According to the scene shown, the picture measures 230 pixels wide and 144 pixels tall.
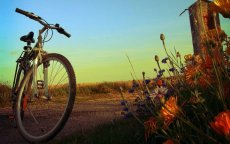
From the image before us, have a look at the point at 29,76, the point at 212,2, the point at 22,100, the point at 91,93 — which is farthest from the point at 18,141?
the point at 91,93

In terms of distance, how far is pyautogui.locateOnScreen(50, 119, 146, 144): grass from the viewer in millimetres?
3719

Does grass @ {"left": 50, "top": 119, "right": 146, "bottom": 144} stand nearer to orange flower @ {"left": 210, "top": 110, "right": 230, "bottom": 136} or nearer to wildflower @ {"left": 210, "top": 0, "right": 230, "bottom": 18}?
wildflower @ {"left": 210, "top": 0, "right": 230, "bottom": 18}

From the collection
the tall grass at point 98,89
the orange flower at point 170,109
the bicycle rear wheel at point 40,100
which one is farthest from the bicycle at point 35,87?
the tall grass at point 98,89

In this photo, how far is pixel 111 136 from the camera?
159 inches

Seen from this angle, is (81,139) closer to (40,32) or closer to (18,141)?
(18,141)

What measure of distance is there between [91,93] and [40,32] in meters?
9.07

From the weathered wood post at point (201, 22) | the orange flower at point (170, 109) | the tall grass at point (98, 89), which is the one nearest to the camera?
the orange flower at point (170, 109)

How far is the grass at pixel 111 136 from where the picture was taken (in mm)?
3719

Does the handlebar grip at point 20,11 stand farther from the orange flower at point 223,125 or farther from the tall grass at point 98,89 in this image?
the tall grass at point 98,89

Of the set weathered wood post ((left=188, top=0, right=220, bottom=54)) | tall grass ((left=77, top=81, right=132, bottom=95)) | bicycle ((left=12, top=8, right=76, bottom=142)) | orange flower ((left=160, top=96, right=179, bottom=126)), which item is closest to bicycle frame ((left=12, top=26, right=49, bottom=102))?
bicycle ((left=12, top=8, right=76, bottom=142))

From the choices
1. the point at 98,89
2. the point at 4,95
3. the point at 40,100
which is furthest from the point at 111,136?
the point at 98,89

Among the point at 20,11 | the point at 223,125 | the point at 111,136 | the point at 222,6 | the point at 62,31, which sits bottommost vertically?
the point at 111,136

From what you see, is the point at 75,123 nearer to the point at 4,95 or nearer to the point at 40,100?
the point at 40,100

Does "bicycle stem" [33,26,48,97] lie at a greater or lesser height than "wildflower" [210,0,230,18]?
greater
